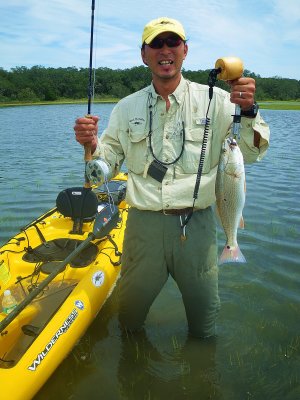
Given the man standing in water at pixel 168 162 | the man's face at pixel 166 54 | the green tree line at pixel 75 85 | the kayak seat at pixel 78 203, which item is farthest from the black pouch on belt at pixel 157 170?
the green tree line at pixel 75 85

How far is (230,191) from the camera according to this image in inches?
138

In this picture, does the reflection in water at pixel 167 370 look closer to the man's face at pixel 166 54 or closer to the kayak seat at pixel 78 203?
the kayak seat at pixel 78 203

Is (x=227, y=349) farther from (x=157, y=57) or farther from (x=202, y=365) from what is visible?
(x=157, y=57)

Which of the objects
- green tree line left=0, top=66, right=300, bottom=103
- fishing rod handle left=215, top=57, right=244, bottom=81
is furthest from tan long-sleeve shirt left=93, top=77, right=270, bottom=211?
green tree line left=0, top=66, right=300, bottom=103

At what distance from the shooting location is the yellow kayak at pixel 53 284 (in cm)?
388

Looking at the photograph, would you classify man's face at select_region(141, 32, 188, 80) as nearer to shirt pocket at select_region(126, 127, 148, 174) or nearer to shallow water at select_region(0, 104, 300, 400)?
shirt pocket at select_region(126, 127, 148, 174)

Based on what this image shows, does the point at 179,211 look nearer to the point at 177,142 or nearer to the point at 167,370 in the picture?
the point at 177,142

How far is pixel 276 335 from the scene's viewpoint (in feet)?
17.5

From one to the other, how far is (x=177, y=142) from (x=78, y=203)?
266 cm

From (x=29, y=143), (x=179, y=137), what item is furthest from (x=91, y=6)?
(x=29, y=143)

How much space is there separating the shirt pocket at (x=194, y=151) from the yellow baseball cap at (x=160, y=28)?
36.2 inches

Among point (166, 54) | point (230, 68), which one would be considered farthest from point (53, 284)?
point (230, 68)

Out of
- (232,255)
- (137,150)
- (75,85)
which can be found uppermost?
(137,150)

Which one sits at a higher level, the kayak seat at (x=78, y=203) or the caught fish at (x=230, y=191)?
the caught fish at (x=230, y=191)
